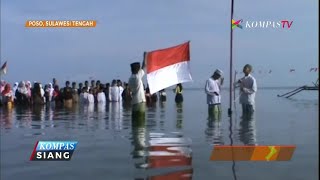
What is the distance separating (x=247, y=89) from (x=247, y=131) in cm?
307

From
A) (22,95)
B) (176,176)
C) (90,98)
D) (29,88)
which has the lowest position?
(176,176)

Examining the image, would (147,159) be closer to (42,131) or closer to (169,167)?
(169,167)

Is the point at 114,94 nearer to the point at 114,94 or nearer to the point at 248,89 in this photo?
the point at 114,94

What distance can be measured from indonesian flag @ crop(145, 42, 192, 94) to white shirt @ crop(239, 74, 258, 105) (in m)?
1.72

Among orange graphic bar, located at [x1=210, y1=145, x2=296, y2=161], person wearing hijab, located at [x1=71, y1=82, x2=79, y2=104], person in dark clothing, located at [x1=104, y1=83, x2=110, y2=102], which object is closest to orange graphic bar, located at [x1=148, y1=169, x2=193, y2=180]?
orange graphic bar, located at [x1=210, y1=145, x2=296, y2=161]

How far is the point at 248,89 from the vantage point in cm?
1437

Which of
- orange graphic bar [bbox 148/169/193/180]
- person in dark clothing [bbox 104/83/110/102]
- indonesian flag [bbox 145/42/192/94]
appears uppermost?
indonesian flag [bbox 145/42/192/94]

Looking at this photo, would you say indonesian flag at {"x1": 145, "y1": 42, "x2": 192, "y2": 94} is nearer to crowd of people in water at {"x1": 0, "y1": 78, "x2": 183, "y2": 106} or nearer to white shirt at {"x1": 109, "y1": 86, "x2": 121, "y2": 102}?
crowd of people in water at {"x1": 0, "y1": 78, "x2": 183, "y2": 106}

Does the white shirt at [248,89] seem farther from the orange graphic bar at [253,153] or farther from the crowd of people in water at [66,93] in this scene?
the crowd of people in water at [66,93]

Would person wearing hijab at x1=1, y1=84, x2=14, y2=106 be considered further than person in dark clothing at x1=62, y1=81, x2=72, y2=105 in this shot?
No

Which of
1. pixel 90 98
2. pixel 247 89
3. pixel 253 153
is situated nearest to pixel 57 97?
pixel 90 98

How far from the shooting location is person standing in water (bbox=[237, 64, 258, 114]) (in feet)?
46.8

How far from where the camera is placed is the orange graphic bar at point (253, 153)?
786cm

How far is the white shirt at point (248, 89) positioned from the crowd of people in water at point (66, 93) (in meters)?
10.4
